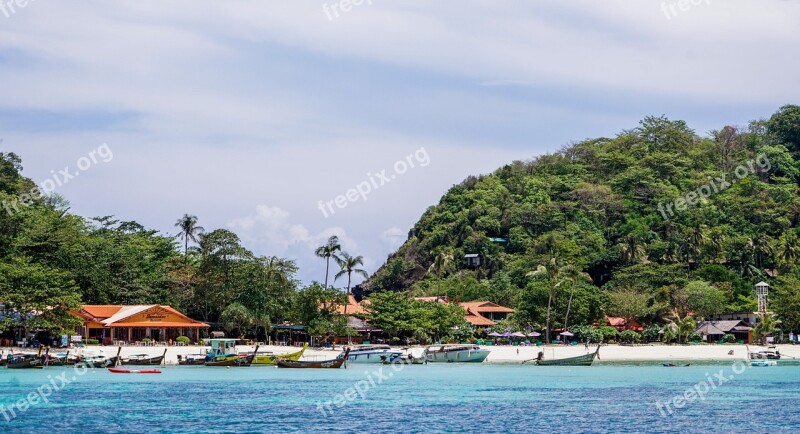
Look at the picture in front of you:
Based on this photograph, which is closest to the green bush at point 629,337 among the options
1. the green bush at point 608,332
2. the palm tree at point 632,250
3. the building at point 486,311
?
the green bush at point 608,332

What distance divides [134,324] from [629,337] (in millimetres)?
42966

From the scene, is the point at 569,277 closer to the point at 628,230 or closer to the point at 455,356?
the point at 455,356

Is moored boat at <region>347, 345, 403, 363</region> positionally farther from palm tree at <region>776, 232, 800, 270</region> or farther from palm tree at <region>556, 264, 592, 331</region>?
palm tree at <region>776, 232, 800, 270</region>

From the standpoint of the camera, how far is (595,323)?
93688 mm

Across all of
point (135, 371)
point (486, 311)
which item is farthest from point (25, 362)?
point (486, 311)

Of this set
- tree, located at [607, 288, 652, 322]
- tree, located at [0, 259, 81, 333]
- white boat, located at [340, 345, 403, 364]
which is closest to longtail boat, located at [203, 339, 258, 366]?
white boat, located at [340, 345, 403, 364]

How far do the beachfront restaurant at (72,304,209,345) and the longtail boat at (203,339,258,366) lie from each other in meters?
7.63

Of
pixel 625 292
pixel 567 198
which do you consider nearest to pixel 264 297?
pixel 625 292

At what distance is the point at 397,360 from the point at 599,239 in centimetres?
5049

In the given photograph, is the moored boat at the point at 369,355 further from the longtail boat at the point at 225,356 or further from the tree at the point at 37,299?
the tree at the point at 37,299

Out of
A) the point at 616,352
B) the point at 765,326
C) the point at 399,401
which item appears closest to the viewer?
the point at 399,401

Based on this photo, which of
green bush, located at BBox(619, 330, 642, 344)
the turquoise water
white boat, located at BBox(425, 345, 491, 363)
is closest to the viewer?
the turquoise water

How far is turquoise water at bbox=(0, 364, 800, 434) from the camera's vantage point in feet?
125

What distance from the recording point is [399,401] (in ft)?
154
